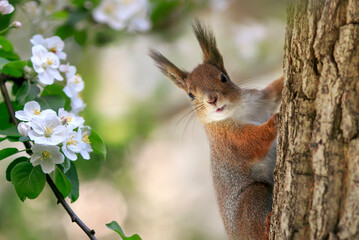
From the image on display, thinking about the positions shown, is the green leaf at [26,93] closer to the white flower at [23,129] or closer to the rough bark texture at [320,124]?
the white flower at [23,129]

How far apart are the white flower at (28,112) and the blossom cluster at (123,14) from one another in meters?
1.35

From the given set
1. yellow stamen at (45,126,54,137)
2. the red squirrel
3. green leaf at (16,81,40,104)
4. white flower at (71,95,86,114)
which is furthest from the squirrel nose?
yellow stamen at (45,126,54,137)

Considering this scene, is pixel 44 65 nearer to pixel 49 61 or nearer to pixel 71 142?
pixel 49 61

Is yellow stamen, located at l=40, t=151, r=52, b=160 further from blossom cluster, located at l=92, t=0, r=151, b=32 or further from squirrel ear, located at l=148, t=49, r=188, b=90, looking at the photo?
blossom cluster, located at l=92, t=0, r=151, b=32

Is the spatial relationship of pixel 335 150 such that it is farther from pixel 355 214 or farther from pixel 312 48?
→ pixel 312 48

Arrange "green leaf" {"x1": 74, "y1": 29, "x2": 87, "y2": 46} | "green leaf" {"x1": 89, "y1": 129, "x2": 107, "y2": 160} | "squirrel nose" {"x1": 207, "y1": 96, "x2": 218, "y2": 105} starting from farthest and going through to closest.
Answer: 1. "green leaf" {"x1": 74, "y1": 29, "x2": 87, "y2": 46}
2. "squirrel nose" {"x1": 207, "y1": 96, "x2": 218, "y2": 105}
3. "green leaf" {"x1": 89, "y1": 129, "x2": 107, "y2": 160}

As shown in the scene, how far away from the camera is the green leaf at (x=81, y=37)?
2.92m

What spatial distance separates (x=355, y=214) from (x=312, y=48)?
1.70 feet

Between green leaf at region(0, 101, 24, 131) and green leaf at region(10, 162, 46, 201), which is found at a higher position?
green leaf at region(0, 101, 24, 131)

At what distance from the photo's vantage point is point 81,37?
2.94m

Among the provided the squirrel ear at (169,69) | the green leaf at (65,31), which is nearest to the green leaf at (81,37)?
the green leaf at (65,31)

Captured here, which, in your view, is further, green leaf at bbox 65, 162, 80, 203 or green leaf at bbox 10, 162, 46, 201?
green leaf at bbox 65, 162, 80, 203

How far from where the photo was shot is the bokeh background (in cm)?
371

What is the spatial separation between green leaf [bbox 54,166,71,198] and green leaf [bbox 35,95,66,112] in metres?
0.30
